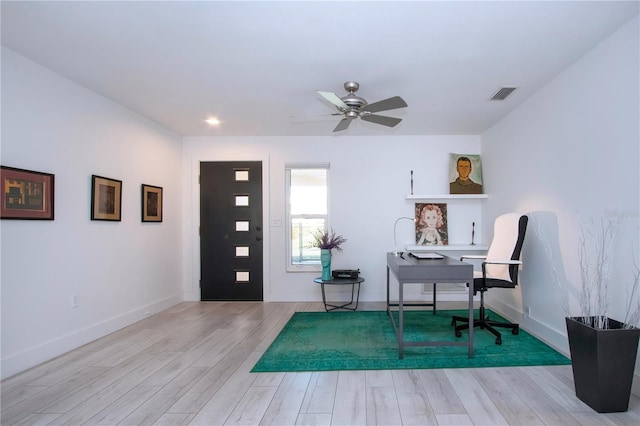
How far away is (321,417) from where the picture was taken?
1962 millimetres

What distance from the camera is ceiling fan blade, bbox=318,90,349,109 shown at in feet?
8.44

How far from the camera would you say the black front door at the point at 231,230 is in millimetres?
4934

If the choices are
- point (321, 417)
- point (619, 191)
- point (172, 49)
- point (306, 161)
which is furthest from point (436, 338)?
point (172, 49)

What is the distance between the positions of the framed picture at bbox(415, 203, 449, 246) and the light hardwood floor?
7.90 ft

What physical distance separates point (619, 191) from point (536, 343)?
62.8 inches

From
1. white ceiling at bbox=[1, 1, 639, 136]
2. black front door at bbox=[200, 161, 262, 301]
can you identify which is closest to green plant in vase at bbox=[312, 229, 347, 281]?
black front door at bbox=[200, 161, 262, 301]

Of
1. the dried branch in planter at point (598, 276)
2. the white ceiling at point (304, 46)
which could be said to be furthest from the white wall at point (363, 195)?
the dried branch in planter at point (598, 276)

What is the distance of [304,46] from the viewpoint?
8.00ft

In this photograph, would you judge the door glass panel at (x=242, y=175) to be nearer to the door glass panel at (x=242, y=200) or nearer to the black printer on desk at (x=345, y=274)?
the door glass panel at (x=242, y=200)

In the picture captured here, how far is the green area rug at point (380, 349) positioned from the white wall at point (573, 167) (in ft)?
1.38

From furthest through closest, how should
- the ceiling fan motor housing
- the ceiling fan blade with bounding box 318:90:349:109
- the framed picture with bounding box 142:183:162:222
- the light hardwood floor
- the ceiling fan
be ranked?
the framed picture with bounding box 142:183:162:222 → the ceiling fan motor housing → the ceiling fan → the ceiling fan blade with bounding box 318:90:349:109 → the light hardwood floor

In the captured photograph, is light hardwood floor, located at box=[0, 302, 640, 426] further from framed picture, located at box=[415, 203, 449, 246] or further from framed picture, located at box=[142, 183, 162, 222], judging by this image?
framed picture, located at box=[415, 203, 449, 246]

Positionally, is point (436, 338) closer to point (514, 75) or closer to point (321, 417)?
point (321, 417)

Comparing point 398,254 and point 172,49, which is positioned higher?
point 172,49
